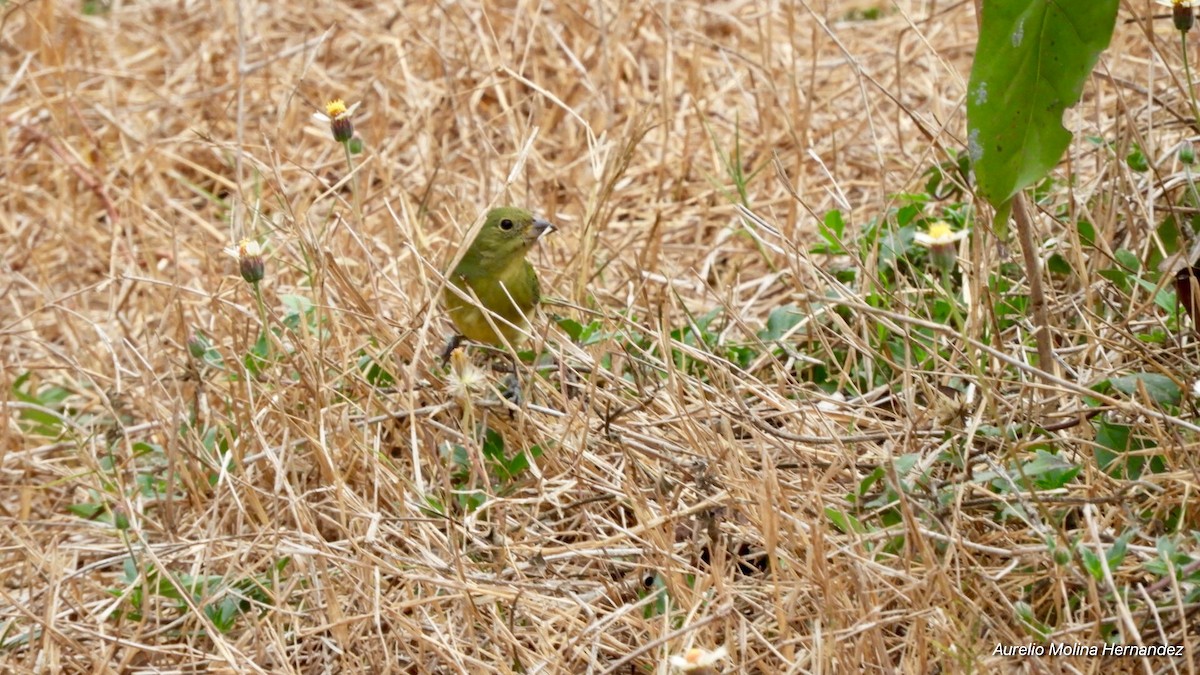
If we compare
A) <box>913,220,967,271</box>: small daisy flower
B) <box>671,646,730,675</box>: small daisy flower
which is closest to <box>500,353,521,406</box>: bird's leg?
<box>913,220,967,271</box>: small daisy flower

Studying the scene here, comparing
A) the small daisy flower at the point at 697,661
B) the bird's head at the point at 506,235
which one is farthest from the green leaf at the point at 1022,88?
the bird's head at the point at 506,235

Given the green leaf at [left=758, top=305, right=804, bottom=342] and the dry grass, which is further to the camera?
the green leaf at [left=758, top=305, right=804, bottom=342]

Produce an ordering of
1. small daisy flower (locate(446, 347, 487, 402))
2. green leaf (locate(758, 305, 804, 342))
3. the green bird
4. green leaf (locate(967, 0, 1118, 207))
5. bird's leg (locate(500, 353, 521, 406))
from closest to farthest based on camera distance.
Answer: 1. green leaf (locate(967, 0, 1118, 207))
2. small daisy flower (locate(446, 347, 487, 402))
3. bird's leg (locate(500, 353, 521, 406))
4. green leaf (locate(758, 305, 804, 342))
5. the green bird

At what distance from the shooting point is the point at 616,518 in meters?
3.25

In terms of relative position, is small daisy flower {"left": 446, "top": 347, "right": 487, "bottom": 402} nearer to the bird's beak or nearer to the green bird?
the green bird

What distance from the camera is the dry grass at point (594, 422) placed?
270cm

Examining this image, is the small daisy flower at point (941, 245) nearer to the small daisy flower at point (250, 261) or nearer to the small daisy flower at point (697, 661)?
the small daisy flower at point (697, 661)

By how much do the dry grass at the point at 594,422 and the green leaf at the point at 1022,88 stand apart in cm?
34

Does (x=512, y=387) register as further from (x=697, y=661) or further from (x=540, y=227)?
(x=697, y=661)

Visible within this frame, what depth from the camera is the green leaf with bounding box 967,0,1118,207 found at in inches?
98.8

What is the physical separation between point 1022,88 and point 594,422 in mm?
1309

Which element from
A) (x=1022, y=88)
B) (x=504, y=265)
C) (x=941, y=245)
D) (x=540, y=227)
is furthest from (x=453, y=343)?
(x=1022, y=88)

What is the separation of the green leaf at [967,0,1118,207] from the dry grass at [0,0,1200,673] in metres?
0.34

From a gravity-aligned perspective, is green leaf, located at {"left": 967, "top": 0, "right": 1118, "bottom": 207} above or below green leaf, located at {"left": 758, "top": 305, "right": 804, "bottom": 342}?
above
